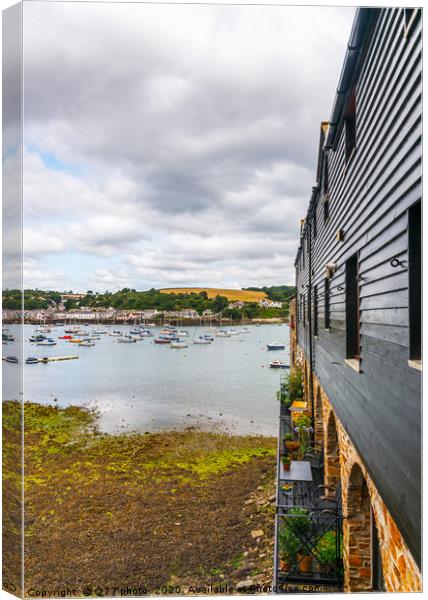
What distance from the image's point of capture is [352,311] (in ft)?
16.7

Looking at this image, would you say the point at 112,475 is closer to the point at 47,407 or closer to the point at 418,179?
the point at 47,407

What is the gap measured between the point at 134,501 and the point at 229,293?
39.4ft

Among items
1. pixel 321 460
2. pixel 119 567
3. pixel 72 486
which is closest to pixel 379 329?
pixel 321 460

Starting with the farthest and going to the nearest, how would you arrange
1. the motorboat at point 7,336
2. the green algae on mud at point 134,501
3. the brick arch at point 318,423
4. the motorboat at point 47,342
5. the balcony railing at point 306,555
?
the motorboat at point 47,342 → the green algae on mud at point 134,501 → the brick arch at point 318,423 → the balcony railing at point 306,555 → the motorboat at point 7,336

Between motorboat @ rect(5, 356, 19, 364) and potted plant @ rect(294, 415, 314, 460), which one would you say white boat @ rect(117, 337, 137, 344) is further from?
motorboat @ rect(5, 356, 19, 364)

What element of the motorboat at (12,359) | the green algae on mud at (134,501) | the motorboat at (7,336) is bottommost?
the green algae on mud at (134,501)

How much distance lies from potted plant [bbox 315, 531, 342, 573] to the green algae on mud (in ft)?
14.6

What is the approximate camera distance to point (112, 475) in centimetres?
1888

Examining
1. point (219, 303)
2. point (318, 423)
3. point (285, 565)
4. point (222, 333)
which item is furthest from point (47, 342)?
point (285, 565)

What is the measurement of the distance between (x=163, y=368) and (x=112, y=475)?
65.3 ft

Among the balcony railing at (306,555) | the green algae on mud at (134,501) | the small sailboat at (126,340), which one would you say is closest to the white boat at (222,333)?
the small sailboat at (126,340)

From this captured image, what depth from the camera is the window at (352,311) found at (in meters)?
4.99

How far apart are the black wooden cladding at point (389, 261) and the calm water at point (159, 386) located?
17.9 metres

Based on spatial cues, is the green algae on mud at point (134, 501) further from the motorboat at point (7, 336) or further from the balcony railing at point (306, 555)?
the balcony railing at point (306, 555)
